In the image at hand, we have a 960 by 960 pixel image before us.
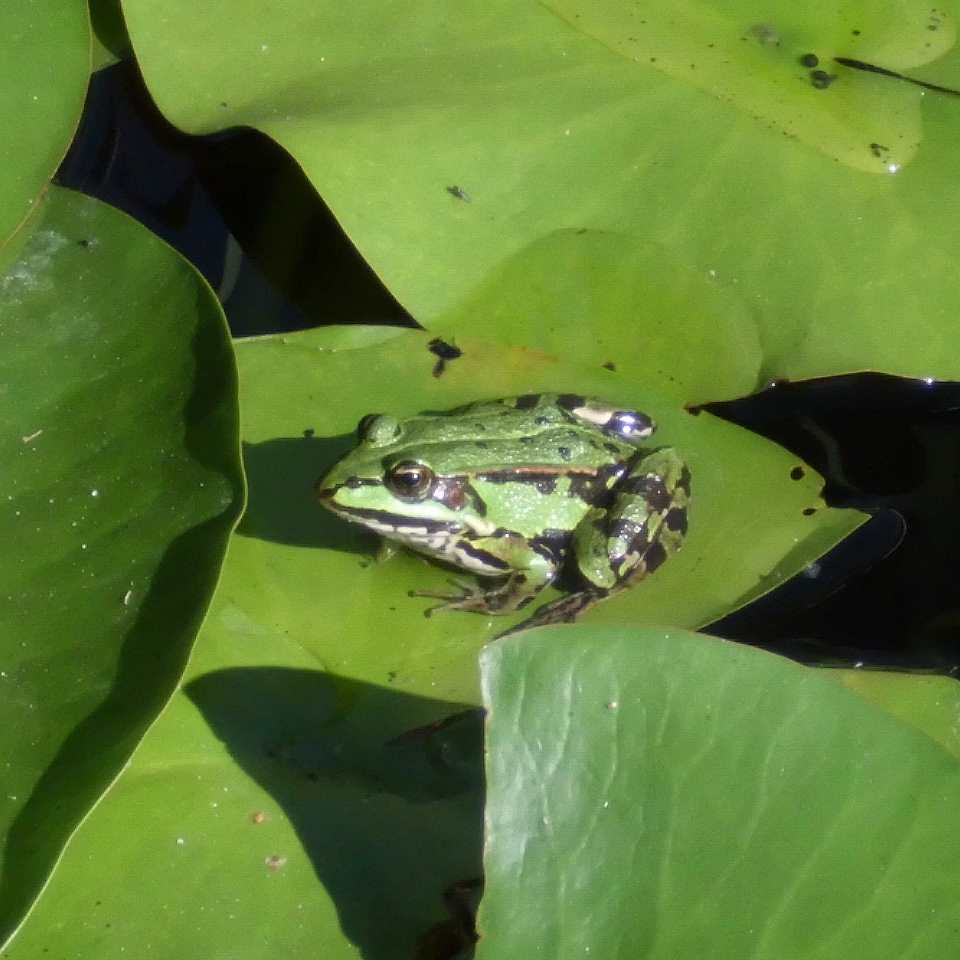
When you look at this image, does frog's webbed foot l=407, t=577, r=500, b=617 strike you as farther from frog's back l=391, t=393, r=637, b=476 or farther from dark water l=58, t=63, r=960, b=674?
dark water l=58, t=63, r=960, b=674

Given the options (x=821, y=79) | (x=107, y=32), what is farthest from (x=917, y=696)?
(x=107, y=32)

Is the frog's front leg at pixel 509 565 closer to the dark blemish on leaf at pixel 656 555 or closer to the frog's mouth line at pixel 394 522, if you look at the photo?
the frog's mouth line at pixel 394 522

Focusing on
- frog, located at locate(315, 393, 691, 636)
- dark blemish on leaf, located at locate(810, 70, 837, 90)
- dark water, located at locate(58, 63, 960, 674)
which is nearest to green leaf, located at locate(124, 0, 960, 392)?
dark blemish on leaf, located at locate(810, 70, 837, 90)

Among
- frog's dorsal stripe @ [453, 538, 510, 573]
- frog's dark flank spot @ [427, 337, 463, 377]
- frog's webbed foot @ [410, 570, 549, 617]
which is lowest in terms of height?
frog's dorsal stripe @ [453, 538, 510, 573]

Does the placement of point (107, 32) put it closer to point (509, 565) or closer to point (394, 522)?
point (394, 522)

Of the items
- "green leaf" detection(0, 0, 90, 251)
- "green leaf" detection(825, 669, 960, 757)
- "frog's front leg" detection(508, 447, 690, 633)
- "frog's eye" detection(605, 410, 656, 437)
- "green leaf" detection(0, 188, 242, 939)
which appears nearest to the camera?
"green leaf" detection(0, 188, 242, 939)

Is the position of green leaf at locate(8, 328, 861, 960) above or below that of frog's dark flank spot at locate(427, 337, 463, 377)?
below

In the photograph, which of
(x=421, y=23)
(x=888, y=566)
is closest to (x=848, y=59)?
(x=421, y=23)
